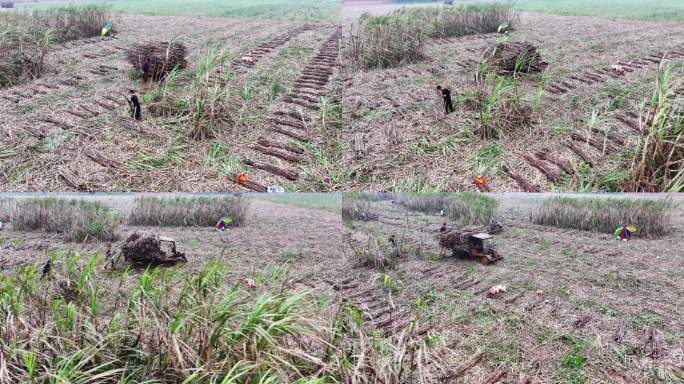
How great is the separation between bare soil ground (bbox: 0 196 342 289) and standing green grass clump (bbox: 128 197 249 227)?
0.17ft

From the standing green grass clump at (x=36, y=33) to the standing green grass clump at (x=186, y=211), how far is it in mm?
1532

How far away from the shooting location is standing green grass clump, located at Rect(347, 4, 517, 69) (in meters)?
3.13

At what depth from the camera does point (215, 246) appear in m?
3.29

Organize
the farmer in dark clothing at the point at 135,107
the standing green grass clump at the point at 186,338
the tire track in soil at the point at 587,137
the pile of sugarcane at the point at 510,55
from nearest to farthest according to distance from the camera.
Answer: the standing green grass clump at the point at 186,338 < the tire track in soil at the point at 587,137 < the pile of sugarcane at the point at 510,55 < the farmer in dark clothing at the point at 135,107

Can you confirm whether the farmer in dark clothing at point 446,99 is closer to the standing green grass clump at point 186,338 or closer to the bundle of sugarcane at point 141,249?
the standing green grass clump at point 186,338

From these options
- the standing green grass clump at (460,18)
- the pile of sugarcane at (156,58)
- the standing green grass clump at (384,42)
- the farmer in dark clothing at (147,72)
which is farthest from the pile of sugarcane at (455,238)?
the farmer in dark clothing at (147,72)

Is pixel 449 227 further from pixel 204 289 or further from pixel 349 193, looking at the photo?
pixel 204 289

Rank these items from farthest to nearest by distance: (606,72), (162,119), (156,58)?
(156,58), (162,119), (606,72)

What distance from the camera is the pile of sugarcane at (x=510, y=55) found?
320 cm

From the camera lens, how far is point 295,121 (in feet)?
12.2

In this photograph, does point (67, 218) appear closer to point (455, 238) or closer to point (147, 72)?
point (147, 72)

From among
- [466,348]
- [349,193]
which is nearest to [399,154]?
[349,193]

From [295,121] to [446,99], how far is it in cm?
123

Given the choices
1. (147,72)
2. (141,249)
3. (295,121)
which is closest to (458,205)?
(295,121)
